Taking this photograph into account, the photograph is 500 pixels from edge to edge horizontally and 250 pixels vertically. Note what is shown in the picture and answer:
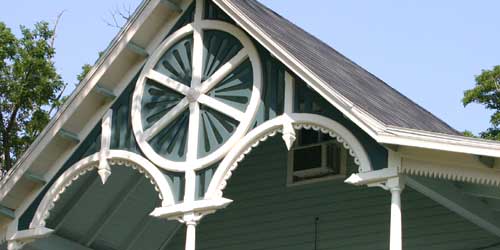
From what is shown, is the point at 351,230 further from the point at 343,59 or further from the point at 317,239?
the point at 343,59

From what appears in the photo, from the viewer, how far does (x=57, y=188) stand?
17922 millimetres

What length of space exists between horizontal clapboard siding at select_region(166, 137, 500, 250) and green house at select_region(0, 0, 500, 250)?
21 millimetres

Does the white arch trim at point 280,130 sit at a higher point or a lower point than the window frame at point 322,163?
lower

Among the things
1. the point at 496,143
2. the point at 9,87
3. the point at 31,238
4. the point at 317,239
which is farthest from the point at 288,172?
the point at 9,87

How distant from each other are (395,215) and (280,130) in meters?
2.01

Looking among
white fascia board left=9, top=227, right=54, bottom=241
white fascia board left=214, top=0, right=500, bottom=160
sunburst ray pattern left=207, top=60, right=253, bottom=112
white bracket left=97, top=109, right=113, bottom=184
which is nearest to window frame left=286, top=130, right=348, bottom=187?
sunburst ray pattern left=207, top=60, right=253, bottom=112

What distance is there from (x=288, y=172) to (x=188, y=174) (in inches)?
123

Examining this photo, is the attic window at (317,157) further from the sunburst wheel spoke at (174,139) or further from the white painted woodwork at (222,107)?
the sunburst wheel spoke at (174,139)

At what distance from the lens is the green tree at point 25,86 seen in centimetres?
3052

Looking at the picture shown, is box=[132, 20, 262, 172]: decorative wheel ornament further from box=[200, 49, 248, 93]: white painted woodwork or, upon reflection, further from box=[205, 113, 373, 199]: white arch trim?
box=[205, 113, 373, 199]: white arch trim

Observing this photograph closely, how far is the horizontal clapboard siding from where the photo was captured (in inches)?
711

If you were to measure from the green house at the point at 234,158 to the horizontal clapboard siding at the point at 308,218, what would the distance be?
21 millimetres

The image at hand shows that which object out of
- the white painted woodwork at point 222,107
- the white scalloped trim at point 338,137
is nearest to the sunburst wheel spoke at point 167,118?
the white painted woodwork at point 222,107

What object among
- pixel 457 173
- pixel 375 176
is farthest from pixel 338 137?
pixel 457 173
